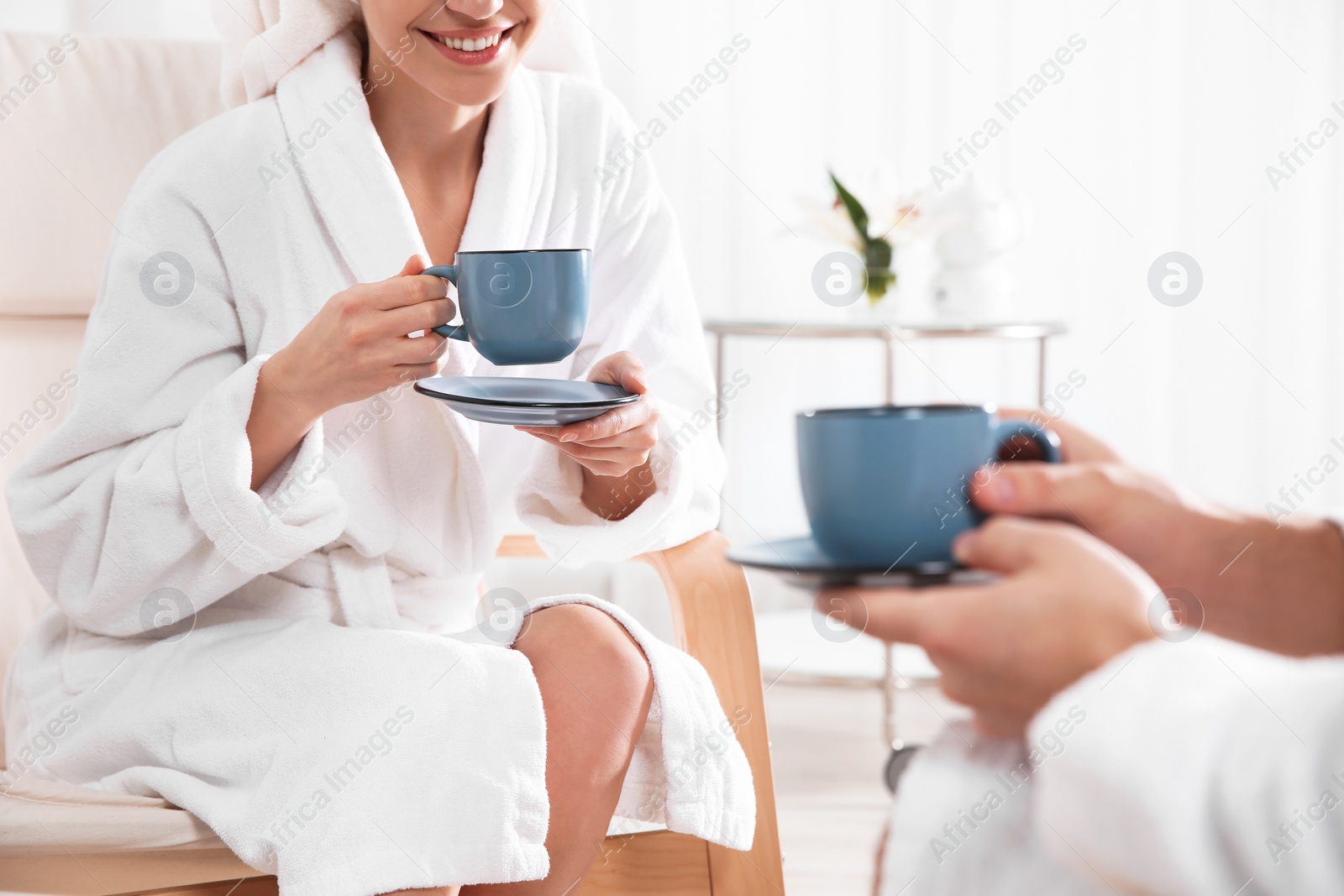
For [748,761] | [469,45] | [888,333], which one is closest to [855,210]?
[888,333]

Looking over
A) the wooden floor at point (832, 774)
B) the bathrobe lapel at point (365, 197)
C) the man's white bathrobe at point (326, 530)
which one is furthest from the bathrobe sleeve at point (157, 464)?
the wooden floor at point (832, 774)

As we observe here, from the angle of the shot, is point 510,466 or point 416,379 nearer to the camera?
point 416,379

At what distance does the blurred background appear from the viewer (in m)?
2.24

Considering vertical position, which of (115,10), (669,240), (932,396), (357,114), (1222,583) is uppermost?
(115,10)

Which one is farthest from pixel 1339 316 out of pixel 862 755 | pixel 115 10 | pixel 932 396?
pixel 115 10

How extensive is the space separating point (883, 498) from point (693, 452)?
0.69m

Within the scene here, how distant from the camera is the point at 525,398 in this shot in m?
0.82

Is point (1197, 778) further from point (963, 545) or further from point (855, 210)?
point (855, 210)

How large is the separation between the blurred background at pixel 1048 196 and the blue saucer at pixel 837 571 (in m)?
1.75

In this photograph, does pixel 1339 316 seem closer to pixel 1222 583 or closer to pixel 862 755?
pixel 862 755

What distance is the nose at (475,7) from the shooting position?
0.99m

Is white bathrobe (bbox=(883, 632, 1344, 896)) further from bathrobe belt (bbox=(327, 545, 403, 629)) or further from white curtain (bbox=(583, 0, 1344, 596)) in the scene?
white curtain (bbox=(583, 0, 1344, 596))

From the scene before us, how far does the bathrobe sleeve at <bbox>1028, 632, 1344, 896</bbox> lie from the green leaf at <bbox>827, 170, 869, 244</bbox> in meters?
1.48

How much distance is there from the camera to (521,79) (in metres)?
1.19
